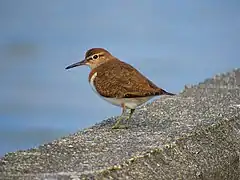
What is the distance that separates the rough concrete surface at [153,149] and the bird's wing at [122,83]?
10.4 inches

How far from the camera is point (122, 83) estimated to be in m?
6.19

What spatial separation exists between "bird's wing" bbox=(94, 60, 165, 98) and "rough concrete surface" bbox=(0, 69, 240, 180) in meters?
0.26

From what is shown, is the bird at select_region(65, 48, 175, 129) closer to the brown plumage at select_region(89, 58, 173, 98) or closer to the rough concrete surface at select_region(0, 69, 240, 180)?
the brown plumage at select_region(89, 58, 173, 98)

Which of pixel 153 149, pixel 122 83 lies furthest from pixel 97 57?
pixel 153 149

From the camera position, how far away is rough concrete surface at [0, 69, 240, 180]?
15.9 ft

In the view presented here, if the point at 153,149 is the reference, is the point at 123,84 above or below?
above

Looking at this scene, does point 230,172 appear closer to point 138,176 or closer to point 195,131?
point 195,131

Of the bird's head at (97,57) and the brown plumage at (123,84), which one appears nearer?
the brown plumage at (123,84)

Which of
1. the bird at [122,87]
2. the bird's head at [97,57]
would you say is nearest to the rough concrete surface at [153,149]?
the bird at [122,87]

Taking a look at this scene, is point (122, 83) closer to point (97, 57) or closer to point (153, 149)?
point (97, 57)

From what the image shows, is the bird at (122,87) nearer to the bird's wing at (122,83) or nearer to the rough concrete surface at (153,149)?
the bird's wing at (122,83)

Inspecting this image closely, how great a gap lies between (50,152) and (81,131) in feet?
2.93

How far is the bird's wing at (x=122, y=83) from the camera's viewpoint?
6137mm

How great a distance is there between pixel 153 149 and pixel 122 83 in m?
1.06
